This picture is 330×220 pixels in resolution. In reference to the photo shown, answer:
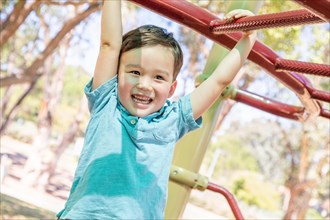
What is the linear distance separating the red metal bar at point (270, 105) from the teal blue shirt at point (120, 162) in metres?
1.02

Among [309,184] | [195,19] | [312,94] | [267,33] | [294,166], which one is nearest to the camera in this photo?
[195,19]

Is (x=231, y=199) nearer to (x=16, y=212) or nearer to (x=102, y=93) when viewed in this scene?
(x=102, y=93)

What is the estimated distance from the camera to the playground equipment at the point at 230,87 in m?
1.21

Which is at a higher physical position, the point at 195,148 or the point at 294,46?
the point at 294,46

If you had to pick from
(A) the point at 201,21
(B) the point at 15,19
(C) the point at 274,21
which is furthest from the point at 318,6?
(B) the point at 15,19

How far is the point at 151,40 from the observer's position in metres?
1.05

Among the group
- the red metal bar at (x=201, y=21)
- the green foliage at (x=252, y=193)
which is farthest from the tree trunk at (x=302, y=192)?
the red metal bar at (x=201, y=21)

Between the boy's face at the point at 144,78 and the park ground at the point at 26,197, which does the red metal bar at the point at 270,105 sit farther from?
the park ground at the point at 26,197

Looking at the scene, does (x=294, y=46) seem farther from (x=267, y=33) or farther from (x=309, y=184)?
(x=309, y=184)

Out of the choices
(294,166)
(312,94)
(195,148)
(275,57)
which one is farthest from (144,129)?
(294,166)

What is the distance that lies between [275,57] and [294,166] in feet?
43.9

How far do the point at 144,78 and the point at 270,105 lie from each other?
1249 millimetres

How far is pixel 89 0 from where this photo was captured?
24.1 feet

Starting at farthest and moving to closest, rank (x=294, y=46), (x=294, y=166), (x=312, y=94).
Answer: (x=294, y=166) < (x=294, y=46) < (x=312, y=94)
